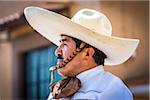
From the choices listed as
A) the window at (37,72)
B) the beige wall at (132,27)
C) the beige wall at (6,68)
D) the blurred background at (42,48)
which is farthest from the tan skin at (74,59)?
the beige wall at (6,68)

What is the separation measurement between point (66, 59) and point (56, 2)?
2.09 meters

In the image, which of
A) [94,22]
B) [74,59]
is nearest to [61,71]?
[74,59]

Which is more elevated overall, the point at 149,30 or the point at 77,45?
the point at 77,45

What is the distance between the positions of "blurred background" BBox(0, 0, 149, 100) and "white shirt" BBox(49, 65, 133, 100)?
1.86 m

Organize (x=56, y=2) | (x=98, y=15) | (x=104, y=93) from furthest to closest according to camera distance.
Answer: (x=56, y=2)
(x=98, y=15)
(x=104, y=93)

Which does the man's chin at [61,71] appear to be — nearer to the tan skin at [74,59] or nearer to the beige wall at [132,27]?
the tan skin at [74,59]

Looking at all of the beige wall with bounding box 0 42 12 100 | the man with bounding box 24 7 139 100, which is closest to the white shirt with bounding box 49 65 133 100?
the man with bounding box 24 7 139 100

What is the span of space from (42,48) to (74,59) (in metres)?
2.81

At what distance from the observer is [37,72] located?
3.87 metres

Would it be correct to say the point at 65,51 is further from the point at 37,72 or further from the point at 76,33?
the point at 37,72

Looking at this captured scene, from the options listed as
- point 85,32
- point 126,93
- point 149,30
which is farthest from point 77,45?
point 149,30

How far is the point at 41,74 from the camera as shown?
3.76 metres

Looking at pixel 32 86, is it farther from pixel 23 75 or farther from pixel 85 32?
pixel 85 32

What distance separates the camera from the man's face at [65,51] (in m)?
0.94
